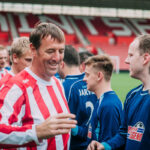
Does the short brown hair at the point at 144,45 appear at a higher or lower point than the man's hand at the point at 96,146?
higher

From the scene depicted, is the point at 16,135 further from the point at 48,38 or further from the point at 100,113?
the point at 100,113

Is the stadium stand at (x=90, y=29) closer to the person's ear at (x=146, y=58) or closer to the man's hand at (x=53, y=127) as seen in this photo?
the person's ear at (x=146, y=58)

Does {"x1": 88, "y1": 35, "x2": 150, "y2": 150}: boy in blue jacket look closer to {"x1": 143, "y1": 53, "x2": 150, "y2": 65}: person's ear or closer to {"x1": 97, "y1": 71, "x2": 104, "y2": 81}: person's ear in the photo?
{"x1": 143, "y1": 53, "x2": 150, "y2": 65}: person's ear

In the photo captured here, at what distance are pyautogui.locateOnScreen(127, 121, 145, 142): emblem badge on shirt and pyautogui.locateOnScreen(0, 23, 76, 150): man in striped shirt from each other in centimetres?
54

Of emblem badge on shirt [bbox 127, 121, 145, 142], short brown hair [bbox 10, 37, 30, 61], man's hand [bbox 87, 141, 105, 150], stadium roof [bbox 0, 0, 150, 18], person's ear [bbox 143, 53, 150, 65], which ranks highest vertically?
stadium roof [bbox 0, 0, 150, 18]

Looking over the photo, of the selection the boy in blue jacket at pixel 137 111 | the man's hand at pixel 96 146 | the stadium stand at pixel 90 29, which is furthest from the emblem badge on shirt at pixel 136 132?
the stadium stand at pixel 90 29

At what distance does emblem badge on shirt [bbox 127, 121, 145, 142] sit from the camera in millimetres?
2039

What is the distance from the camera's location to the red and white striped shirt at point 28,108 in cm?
159

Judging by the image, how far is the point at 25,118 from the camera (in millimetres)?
1797

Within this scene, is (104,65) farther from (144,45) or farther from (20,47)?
(20,47)

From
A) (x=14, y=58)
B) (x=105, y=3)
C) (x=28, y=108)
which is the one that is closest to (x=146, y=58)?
(x=28, y=108)

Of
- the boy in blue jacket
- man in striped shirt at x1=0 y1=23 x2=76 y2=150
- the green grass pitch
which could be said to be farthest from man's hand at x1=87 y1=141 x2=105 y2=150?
the green grass pitch

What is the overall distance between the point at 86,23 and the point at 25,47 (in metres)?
27.7

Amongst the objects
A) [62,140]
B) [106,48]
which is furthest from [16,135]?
[106,48]
